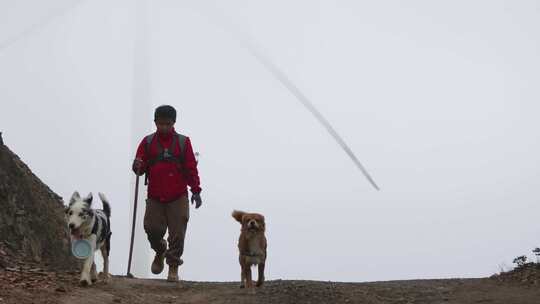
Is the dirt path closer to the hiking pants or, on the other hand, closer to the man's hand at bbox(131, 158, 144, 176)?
the hiking pants

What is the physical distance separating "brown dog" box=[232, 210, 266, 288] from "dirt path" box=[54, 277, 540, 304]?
0.88 ft

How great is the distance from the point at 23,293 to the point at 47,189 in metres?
9.43

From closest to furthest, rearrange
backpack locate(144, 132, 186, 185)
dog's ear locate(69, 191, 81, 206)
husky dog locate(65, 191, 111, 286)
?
husky dog locate(65, 191, 111, 286) < dog's ear locate(69, 191, 81, 206) < backpack locate(144, 132, 186, 185)

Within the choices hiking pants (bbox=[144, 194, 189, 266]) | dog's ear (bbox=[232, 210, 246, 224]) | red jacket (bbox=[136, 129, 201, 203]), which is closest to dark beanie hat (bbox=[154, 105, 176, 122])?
red jacket (bbox=[136, 129, 201, 203])

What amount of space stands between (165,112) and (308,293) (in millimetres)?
4205

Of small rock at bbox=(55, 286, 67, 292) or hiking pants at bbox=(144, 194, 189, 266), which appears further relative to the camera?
hiking pants at bbox=(144, 194, 189, 266)

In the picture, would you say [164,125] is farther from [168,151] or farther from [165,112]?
[168,151]

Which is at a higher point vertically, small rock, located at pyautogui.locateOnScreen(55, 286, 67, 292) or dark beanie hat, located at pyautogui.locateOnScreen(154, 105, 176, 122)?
dark beanie hat, located at pyautogui.locateOnScreen(154, 105, 176, 122)

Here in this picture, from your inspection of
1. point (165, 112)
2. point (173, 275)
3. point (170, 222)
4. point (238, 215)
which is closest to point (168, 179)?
point (170, 222)

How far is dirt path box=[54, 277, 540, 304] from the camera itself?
32.0 feet

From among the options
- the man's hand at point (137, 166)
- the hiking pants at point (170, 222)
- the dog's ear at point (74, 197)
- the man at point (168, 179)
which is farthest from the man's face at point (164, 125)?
the dog's ear at point (74, 197)

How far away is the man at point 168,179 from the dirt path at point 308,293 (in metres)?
0.98

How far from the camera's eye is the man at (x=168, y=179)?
467 inches

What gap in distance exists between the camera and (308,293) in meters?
10.4
